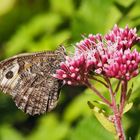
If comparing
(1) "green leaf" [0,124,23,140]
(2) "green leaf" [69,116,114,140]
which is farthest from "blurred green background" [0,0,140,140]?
(2) "green leaf" [69,116,114,140]

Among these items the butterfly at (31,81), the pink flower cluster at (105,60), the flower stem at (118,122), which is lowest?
the flower stem at (118,122)

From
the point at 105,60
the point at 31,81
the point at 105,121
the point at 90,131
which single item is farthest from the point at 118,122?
the point at 90,131

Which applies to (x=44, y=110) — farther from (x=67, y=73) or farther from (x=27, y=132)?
(x=27, y=132)

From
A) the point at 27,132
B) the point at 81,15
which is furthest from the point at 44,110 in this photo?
the point at 27,132

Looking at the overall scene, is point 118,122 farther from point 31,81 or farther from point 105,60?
point 31,81

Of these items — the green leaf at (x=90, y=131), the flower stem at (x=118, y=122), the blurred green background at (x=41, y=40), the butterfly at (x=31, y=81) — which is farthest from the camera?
the blurred green background at (x=41, y=40)

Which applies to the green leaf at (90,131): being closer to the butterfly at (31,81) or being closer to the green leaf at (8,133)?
the butterfly at (31,81)

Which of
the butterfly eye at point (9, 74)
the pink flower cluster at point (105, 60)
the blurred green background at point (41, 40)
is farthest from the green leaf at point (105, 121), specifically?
the blurred green background at point (41, 40)

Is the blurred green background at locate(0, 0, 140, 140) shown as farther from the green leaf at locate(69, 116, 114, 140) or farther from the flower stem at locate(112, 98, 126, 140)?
the flower stem at locate(112, 98, 126, 140)
